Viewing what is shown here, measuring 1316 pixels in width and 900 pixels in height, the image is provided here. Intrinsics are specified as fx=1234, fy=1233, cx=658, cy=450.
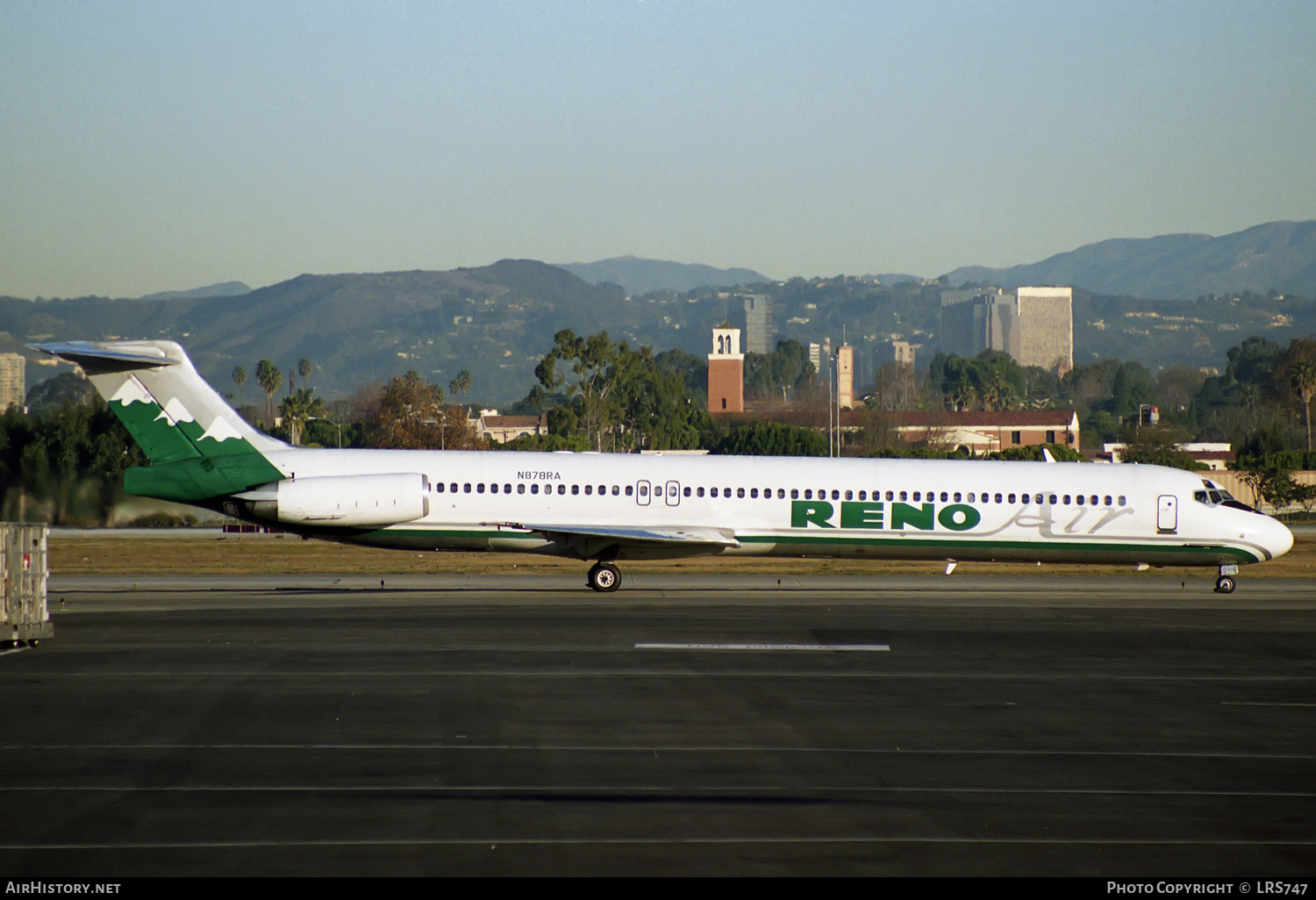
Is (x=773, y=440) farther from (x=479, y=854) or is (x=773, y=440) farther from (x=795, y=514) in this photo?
(x=479, y=854)

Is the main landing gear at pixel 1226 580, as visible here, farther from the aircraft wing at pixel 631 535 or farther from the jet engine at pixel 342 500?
the jet engine at pixel 342 500

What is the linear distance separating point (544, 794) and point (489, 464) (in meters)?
16.9

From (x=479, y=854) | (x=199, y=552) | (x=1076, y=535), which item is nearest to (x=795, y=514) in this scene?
(x=1076, y=535)

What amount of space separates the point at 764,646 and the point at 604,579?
840 cm

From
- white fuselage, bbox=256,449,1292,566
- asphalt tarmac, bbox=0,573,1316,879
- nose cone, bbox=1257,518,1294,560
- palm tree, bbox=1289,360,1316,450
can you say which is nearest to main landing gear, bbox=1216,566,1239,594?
white fuselage, bbox=256,449,1292,566

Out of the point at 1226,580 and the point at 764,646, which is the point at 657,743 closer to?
the point at 764,646

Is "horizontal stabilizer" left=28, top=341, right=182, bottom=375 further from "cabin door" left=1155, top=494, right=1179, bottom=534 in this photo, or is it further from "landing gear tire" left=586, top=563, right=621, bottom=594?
"cabin door" left=1155, top=494, right=1179, bottom=534

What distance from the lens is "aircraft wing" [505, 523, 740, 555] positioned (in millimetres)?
26594

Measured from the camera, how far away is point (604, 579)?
27656mm

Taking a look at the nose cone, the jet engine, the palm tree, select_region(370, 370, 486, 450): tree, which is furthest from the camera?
the palm tree

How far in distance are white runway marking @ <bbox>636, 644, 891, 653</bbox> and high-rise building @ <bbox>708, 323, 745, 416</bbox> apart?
160 meters

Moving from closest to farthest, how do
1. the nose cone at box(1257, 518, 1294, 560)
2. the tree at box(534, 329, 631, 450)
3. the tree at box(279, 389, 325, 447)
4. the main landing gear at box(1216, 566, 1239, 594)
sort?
the nose cone at box(1257, 518, 1294, 560) → the main landing gear at box(1216, 566, 1239, 594) → the tree at box(534, 329, 631, 450) → the tree at box(279, 389, 325, 447)

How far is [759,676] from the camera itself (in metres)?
17.3
